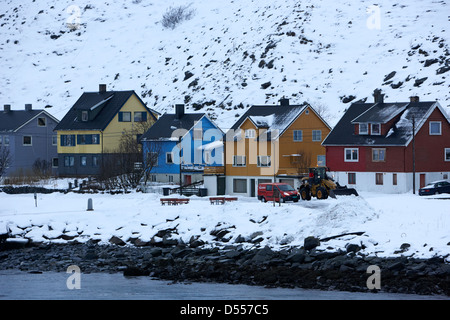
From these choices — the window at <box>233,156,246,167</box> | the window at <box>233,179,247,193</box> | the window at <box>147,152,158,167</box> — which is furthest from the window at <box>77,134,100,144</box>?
the window at <box>233,179,247,193</box>

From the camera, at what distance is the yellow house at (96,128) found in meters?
79.2

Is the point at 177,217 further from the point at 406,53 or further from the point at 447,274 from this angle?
the point at 406,53

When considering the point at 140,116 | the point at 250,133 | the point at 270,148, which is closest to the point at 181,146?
the point at 250,133

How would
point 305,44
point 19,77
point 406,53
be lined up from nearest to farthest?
point 406,53 → point 305,44 → point 19,77

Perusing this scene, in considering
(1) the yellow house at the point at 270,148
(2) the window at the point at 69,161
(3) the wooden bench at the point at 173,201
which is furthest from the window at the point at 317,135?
(2) the window at the point at 69,161

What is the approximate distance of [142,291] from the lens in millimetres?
31547

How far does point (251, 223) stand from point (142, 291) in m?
11.9

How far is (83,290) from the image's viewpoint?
105 feet

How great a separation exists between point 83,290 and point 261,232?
11647 mm

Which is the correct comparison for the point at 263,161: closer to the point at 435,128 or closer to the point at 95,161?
the point at 435,128

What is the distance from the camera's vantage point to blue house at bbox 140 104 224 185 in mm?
67500

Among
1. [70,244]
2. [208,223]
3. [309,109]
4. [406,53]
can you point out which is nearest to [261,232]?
[208,223]
